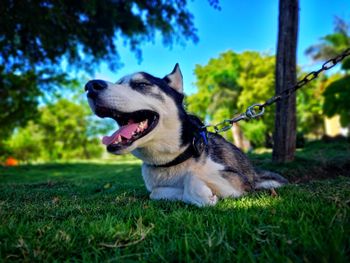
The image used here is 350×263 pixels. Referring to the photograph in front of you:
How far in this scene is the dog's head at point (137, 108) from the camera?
3.04m

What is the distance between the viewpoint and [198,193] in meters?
2.98

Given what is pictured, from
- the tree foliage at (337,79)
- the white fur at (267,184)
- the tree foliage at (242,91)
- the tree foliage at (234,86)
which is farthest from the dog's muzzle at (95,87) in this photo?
the tree foliage at (234,86)

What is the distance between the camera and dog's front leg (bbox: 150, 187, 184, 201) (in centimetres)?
326

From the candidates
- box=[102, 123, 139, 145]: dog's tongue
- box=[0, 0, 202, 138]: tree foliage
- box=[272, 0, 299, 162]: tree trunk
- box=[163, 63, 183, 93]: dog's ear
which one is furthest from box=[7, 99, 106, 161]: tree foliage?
box=[102, 123, 139, 145]: dog's tongue

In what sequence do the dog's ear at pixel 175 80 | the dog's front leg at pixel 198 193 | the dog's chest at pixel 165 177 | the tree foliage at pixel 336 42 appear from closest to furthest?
the dog's front leg at pixel 198 193 < the dog's chest at pixel 165 177 < the dog's ear at pixel 175 80 < the tree foliage at pixel 336 42

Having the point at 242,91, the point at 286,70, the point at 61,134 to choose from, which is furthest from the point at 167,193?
the point at 61,134

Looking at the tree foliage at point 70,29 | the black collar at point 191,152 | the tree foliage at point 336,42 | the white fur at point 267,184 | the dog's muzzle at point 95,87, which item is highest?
the tree foliage at point 336,42

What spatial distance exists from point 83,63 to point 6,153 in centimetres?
930

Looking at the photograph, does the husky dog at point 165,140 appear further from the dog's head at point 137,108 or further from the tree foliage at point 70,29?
the tree foliage at point 70,29

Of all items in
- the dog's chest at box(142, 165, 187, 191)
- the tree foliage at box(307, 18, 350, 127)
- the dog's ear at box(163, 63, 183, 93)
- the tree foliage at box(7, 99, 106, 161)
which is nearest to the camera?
the dog's chest at box(142, 165, 187, 191)

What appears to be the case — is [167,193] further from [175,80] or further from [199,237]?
[199,237]

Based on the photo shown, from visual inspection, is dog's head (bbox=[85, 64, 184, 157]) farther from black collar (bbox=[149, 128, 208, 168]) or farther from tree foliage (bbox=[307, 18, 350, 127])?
tree foliage (bbox=[307, 18, 350, 127])

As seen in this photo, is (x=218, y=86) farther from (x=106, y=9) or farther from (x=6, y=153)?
(x=106, y=9)

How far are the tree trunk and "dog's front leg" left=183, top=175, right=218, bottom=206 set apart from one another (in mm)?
3662
